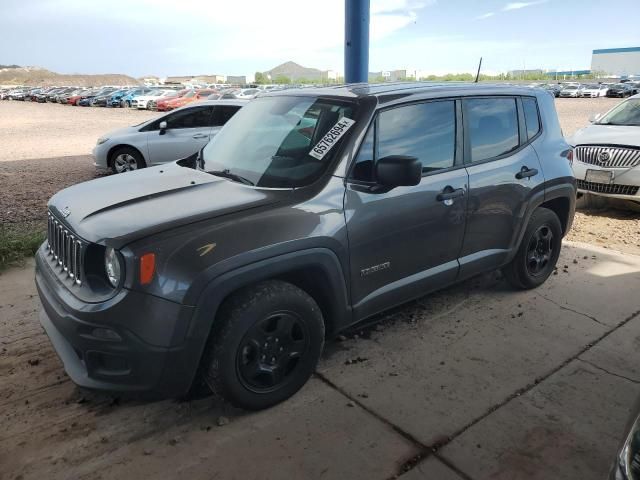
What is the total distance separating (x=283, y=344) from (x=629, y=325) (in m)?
2.79

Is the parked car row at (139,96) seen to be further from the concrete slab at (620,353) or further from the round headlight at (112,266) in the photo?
the round headlight at (112,266)

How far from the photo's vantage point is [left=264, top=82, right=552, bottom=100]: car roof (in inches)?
130

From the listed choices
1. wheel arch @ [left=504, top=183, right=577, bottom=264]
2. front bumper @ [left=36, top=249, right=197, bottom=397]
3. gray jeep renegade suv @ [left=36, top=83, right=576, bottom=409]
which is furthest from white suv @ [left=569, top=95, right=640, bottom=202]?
front bumper @ [left=36, top=249, right=197, bottom=397]

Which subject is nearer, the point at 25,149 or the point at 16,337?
the point at 16,337

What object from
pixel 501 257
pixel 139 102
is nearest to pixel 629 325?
pixel 501 257

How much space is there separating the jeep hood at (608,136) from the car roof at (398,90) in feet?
12.7

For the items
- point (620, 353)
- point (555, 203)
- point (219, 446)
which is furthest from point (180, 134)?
point (620, 353)

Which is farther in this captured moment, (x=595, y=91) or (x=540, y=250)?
(x=595, y=91)

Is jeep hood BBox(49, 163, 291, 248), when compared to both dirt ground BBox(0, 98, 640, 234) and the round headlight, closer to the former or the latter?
the round headlight

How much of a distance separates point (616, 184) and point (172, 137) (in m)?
7.29

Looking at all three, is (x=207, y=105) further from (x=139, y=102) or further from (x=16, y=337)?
(x=139, y=102)

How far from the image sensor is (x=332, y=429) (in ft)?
8.96

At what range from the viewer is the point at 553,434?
106 inches

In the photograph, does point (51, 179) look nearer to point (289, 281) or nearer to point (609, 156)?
point (289, 281)
